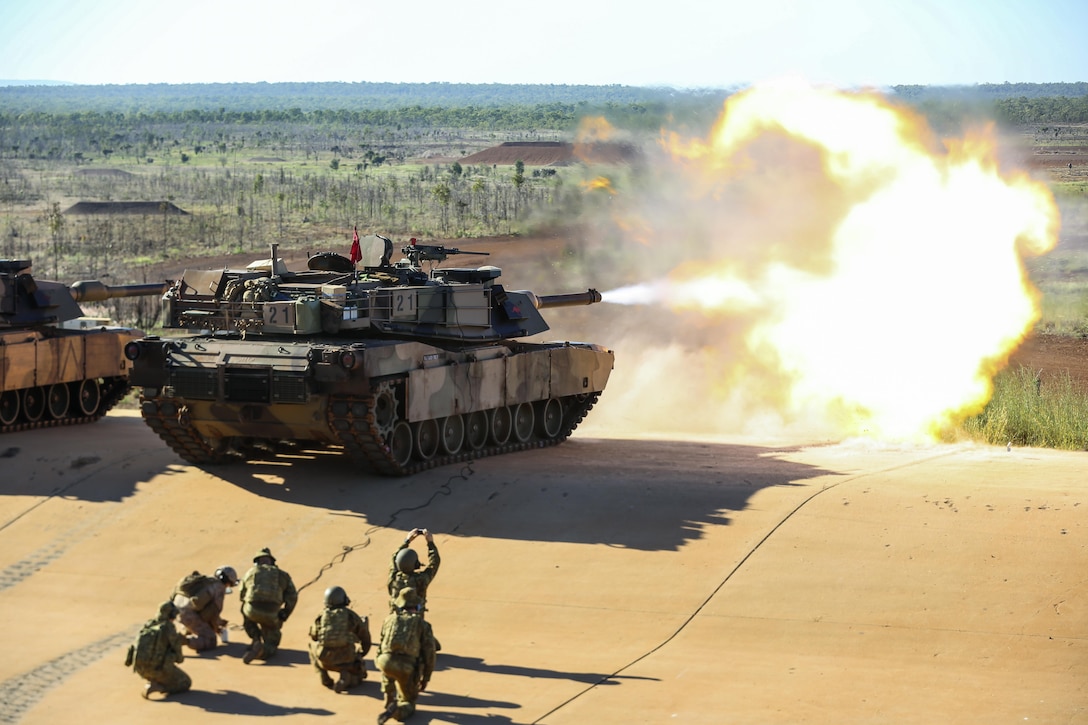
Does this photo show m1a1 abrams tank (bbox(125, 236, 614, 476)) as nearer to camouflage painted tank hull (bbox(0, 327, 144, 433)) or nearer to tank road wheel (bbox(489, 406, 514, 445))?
tank road wheel (bbox(489, 406, 514, 445))

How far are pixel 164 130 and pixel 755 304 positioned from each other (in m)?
119

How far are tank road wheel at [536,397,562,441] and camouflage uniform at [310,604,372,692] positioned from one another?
34.2 ft

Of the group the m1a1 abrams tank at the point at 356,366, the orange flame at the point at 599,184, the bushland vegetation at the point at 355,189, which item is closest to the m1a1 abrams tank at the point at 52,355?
the m1a1 abrams tank at the point at 356,366

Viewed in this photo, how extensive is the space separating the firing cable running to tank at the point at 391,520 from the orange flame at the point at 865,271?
26.3 ft

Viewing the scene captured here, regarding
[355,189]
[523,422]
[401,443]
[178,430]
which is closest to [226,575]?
[401,443]

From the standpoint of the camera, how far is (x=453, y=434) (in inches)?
866

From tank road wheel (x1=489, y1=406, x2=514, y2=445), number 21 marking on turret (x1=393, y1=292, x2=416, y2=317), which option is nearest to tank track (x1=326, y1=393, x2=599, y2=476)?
tank road wheel (x1=489, y1=406, x2=514, y2=445)

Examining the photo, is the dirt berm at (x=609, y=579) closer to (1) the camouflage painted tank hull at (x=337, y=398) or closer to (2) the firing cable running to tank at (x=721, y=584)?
(2) the firing cable running to tank at (x=721, y=584)

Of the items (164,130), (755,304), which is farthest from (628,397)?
(164,130)

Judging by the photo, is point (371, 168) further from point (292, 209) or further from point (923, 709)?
point (923, 709)

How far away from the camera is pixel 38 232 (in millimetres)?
61625

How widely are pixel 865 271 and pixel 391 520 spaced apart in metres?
11.7

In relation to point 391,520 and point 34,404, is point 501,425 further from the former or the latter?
point 34,404

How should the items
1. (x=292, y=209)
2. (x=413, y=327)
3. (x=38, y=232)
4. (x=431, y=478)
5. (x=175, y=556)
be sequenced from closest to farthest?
(x=175, y=556), (x=431, y=478), (x=413, y=327), (x=38, y=232), (x=292, y=209)
